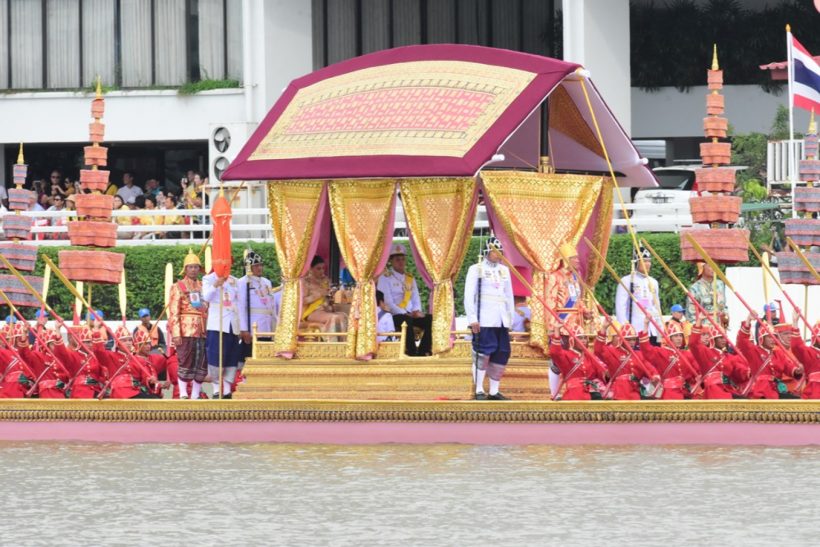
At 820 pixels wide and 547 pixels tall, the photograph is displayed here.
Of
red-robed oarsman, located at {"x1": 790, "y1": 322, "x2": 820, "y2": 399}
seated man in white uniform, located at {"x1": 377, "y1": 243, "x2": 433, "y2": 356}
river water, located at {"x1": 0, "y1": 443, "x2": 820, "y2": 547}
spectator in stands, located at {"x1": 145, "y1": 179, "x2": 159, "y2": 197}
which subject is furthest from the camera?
spectator in stands, located at {"x1": 145, "y1": 179, "x2": 159, "y2": 197}

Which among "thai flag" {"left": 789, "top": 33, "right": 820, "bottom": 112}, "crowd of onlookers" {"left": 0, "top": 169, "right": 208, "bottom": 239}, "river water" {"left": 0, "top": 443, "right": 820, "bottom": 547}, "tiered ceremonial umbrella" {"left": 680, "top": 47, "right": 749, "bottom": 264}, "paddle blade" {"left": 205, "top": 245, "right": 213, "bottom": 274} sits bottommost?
"river water" {"left": 0, "top": 443, "right": 820, "bottom": 547}

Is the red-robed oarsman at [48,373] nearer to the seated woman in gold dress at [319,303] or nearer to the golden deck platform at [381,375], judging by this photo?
the golden deck platform at [381,375]

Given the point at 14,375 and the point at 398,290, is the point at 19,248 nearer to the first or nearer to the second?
the point at 14,375

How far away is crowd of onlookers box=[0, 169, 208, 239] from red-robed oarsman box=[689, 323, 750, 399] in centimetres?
1291

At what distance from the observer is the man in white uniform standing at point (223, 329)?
20609 millimetres

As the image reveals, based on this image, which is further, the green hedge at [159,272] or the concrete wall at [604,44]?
the concrete wall at [604,44]

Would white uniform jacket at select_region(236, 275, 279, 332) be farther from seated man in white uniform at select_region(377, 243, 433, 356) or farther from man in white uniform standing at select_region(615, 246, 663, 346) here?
man in white uniform standing at select_region(615, 246, 663, 346)

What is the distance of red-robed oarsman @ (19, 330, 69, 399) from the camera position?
2078 cm

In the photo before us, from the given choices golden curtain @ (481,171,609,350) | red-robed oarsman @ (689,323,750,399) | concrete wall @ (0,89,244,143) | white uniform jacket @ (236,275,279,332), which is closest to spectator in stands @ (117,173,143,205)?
concrete wall @ (0,89,244,143)

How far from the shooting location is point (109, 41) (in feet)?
123

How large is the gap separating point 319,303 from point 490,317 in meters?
2.12

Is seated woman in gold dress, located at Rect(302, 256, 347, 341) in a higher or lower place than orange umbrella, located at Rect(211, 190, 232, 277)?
lower

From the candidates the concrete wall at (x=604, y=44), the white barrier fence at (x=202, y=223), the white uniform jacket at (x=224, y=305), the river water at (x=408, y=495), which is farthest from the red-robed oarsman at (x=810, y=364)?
the concrete wall at (x=604, y=44)

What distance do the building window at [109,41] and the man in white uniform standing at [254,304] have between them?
16363 mm
